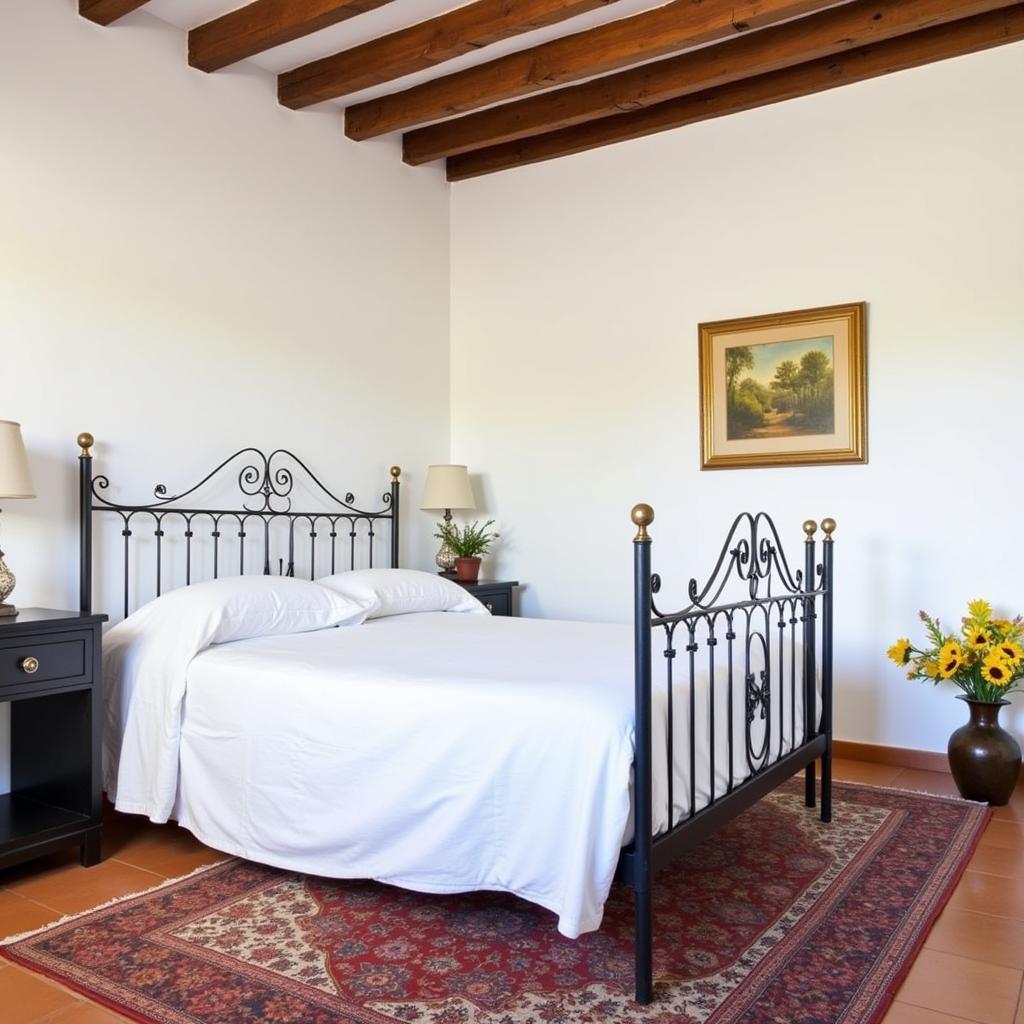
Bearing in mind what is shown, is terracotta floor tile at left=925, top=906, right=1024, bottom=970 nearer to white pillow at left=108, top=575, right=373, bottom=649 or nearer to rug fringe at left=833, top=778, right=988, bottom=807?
rug fringe at left=833, top=778, right=988, bottom=807

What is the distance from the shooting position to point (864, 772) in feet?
11.9

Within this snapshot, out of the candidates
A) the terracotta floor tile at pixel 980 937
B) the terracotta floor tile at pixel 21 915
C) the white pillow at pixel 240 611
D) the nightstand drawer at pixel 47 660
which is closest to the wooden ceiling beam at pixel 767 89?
the white pillow at pixel 240 611

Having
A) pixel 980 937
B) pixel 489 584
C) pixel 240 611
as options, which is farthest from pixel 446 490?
pixel 980 937

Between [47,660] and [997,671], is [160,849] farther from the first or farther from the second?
[997,671]

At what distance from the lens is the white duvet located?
1952 millimetres

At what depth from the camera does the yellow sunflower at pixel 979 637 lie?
3.23 meters

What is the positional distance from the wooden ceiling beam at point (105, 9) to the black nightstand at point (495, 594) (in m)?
2.57

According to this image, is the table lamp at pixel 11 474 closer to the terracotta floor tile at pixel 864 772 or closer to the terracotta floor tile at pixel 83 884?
the terracotta floor tile at pixel 83 884

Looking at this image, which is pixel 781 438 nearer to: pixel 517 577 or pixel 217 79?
pixel 517 577

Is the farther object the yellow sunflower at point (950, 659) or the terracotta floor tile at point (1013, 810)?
the yellow sunflower at point (950, 659)

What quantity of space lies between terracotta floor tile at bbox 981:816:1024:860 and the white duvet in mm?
798

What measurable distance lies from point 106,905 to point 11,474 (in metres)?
1.22

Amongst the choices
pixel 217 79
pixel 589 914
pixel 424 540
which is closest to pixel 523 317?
pixel 424 540

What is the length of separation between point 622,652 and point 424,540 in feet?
7.08
